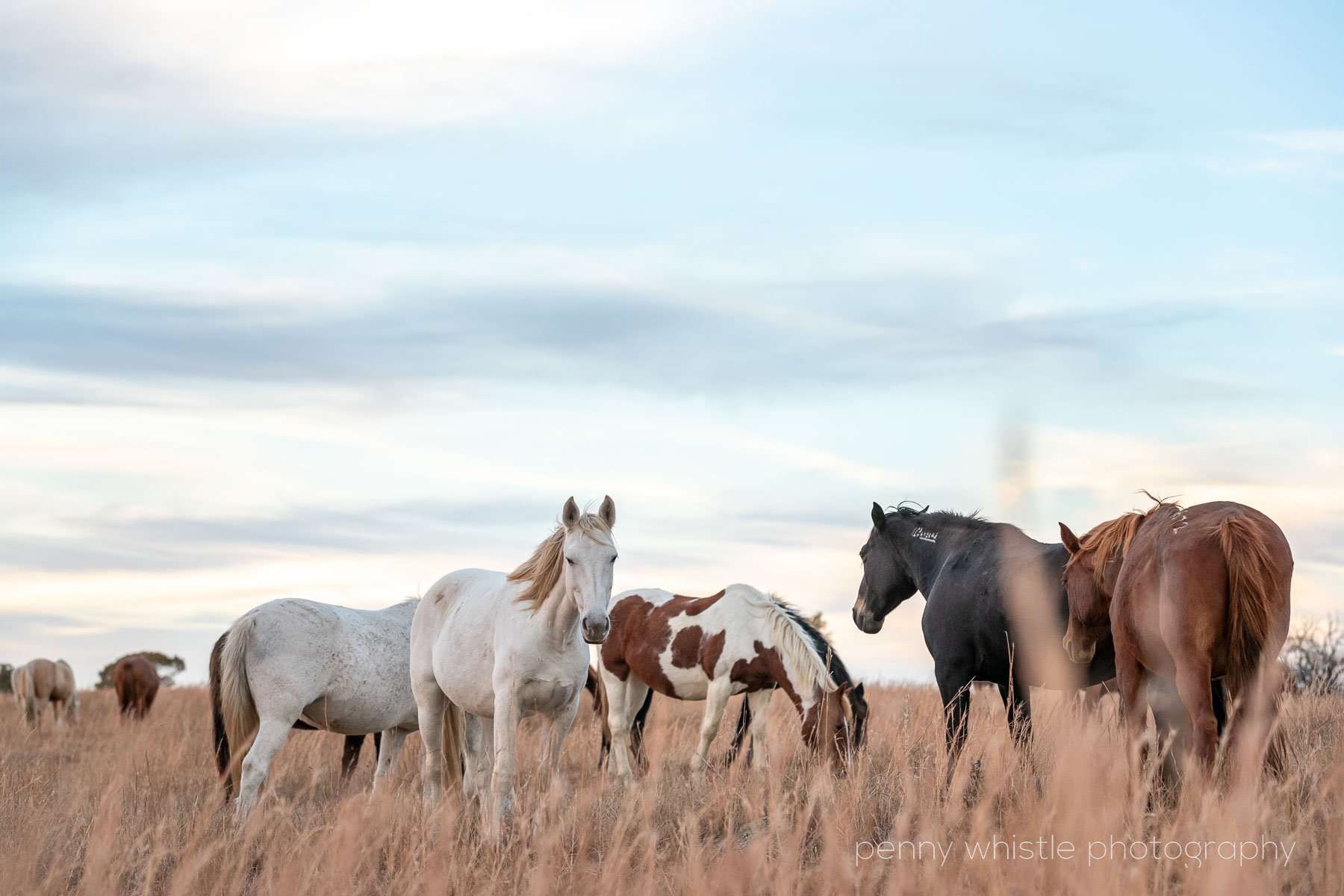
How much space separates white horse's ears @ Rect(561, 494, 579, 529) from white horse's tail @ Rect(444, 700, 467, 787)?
2.29 metres

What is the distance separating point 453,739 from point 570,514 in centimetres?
268

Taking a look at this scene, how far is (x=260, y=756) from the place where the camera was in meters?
8.34

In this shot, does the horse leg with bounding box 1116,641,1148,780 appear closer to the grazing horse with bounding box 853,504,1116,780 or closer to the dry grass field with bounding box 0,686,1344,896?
the dry grass field with bounding box 0,686,1344,896

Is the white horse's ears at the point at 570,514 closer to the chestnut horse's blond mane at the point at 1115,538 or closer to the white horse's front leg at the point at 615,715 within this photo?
the chestnut horse's blond mane at the point at 1115,538

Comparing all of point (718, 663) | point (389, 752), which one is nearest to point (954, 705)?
point (718, 663)

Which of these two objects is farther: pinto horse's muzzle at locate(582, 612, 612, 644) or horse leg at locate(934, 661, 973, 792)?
horse leg at locate(934, 661, 973, 792)

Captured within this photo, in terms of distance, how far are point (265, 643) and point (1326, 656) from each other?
15374 mm

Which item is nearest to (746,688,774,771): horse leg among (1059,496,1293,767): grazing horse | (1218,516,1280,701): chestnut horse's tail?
(1059,496,1293,767): grazing horse

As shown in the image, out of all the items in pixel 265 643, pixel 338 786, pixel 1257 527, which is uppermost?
pixel 1257 527

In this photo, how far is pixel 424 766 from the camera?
8.22 meters

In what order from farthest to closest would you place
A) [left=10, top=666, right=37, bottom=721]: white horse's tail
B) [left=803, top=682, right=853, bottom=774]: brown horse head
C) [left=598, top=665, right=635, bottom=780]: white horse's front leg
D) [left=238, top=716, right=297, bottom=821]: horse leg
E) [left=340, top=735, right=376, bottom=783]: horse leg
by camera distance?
[left=10, top=666, right=37, bottom=721]: white horse's tail < [left=598, top=665, right=635, bottom=780]: white horse's front leg < [left=340, top=735, right=376, bottom=783]: horse leg < [left=803, top=682, right=853, bottom=774]: brown horse head < [left=238, top=716, right=297, bottom=821]: horse leg

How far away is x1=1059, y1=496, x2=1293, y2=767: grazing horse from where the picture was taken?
5.23 m

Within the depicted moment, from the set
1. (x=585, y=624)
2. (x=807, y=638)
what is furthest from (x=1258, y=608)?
(x=807, y=638)

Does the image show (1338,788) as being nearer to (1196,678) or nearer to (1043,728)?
(1196,678)
